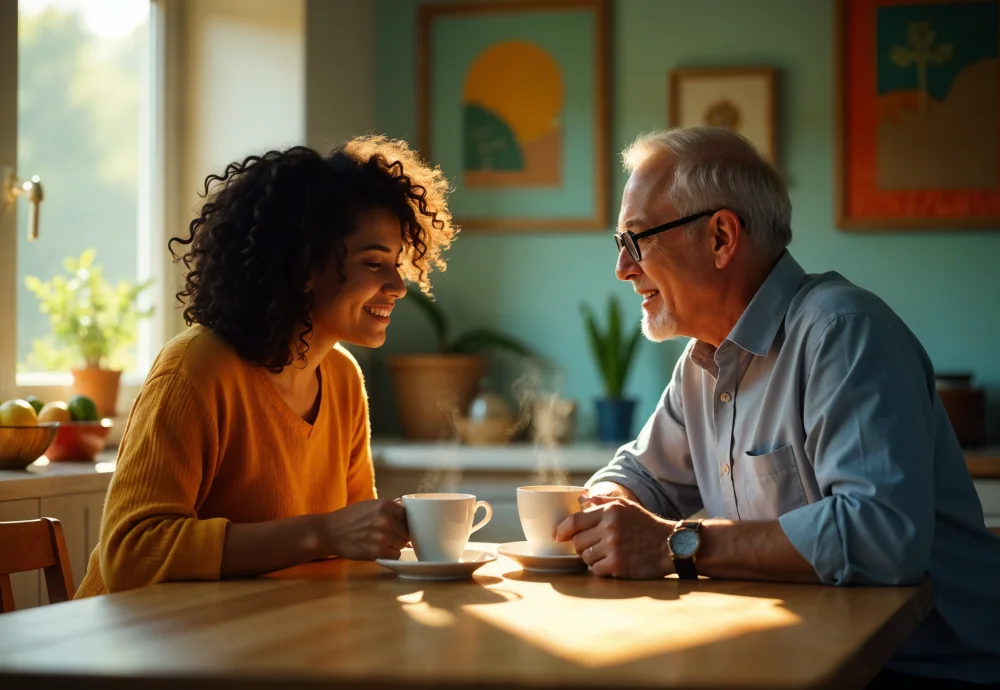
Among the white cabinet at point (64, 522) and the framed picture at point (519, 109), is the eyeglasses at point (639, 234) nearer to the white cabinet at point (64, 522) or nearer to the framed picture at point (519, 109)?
the white cabinet at point (64, 522)

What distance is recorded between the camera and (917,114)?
3.69 m

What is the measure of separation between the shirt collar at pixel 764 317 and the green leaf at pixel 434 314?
2.20 metres

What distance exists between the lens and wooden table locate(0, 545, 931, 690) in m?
0.93

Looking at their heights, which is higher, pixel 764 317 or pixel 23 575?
pixel 764 317

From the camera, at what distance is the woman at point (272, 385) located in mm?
1486

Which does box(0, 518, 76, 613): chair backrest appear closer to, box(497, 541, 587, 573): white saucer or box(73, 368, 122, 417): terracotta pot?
box(497, 541, 587, 573): white saucer

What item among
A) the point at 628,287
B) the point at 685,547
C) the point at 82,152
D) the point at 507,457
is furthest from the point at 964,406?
the point at 82,152

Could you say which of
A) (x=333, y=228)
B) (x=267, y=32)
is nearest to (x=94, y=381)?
(x=267, y=32)

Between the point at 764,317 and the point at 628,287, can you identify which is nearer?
the point at 764,317

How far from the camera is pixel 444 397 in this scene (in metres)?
3.78

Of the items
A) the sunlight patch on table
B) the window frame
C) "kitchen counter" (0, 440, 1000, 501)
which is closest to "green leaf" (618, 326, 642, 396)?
"kitchen counter" (0, 440, 1000, 501)

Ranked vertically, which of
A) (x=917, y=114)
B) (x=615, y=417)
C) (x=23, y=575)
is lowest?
(x=23, y=575)

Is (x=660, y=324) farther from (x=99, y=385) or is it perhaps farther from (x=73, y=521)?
(x=99, y=385)

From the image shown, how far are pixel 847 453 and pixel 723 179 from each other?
543 millimetres
